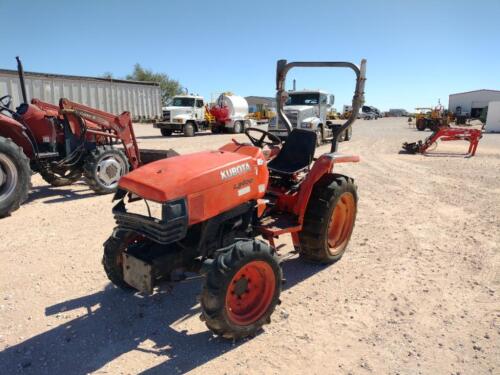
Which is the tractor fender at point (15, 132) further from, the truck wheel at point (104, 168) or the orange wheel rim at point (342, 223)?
the orange wheel rim at point (342, 223)

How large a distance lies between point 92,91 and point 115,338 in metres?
22.4

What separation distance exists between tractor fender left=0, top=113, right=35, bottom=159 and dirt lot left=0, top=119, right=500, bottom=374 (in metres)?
1.62

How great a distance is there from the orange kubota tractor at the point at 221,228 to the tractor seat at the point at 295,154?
284 mm

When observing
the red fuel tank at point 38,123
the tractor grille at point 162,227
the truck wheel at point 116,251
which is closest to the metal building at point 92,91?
the red fuel tank at point 38,123

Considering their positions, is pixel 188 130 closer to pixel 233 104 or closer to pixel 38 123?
pixel 233 104

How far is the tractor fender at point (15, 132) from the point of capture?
6.05 meters

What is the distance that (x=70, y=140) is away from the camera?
677 centimetres

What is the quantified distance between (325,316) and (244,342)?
72cm

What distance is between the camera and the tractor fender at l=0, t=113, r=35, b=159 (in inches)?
238

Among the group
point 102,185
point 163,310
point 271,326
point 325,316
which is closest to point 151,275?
point 163,310

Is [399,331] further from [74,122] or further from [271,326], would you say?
[74,122]

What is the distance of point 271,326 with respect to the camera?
2893mm

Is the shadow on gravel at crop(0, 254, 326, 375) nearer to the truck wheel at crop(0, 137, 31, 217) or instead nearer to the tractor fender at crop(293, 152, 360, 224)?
the tractor fender at crop(293, 152, 360, 224)

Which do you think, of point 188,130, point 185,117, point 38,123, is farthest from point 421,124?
point 38,123
